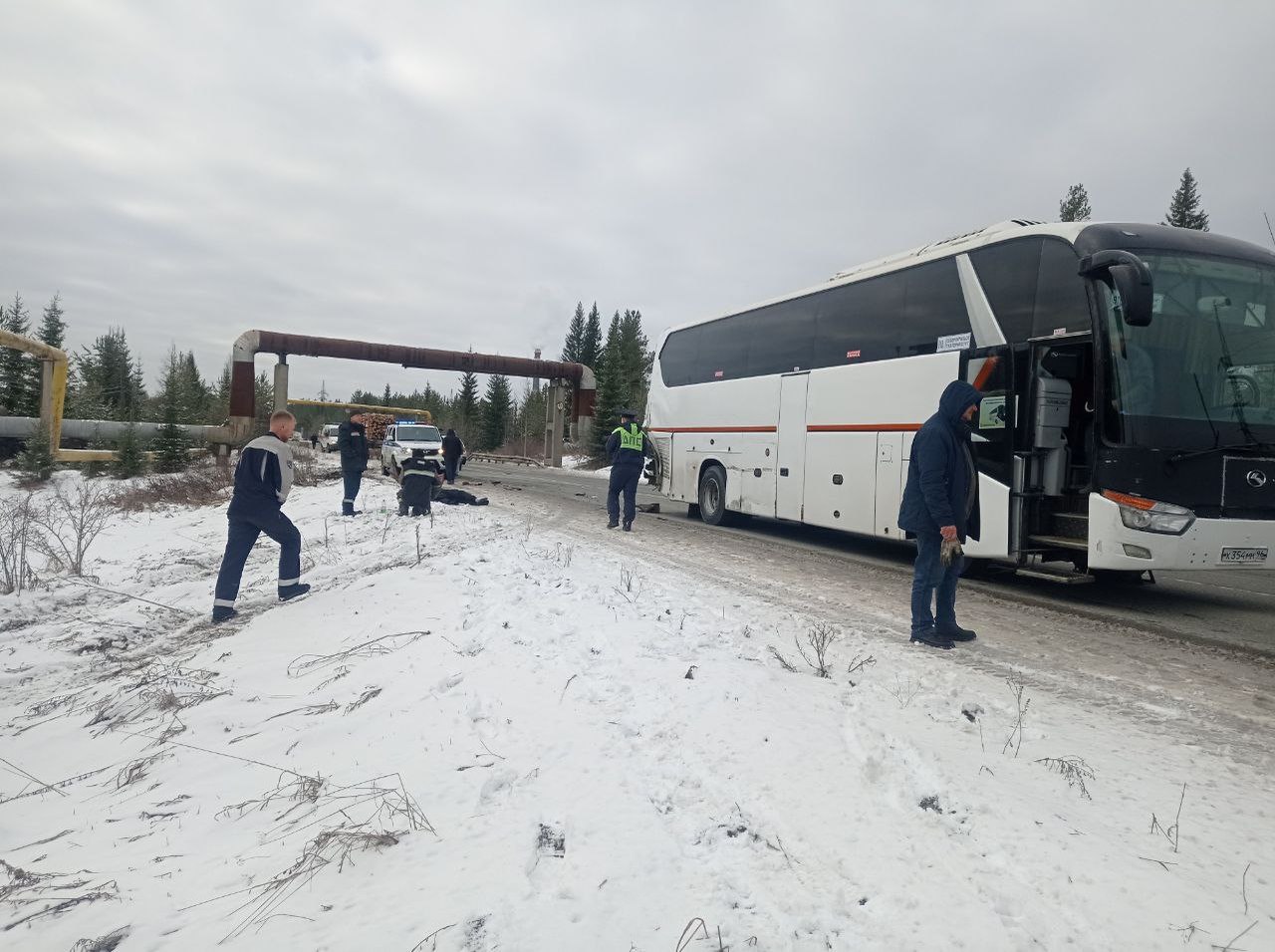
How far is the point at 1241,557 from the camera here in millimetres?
6434

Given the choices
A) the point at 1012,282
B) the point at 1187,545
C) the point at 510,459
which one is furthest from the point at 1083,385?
the point at 510,459

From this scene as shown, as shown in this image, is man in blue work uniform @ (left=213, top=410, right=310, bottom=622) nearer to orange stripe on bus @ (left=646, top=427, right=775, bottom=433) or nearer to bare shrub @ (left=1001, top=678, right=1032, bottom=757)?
bare shrub @ (left=1001, top=678, right=1032, bottom=757)

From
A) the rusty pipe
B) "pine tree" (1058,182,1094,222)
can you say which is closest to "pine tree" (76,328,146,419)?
the rusty pipe

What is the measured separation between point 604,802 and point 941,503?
353 centimetres

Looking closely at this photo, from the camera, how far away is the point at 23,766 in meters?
3.96

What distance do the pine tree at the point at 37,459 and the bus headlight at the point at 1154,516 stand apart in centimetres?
2815

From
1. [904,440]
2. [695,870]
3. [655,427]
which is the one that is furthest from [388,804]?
[655,427]

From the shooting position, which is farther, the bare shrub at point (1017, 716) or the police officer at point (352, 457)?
the police officer at point (352, 457)

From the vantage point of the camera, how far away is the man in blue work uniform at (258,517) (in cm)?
677

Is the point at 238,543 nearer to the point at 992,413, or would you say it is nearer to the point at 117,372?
the point at 992,413

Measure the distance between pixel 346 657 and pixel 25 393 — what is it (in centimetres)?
3601

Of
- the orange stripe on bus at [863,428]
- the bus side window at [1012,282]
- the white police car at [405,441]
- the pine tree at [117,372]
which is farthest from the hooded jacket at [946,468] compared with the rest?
the pine tree at [117,372]

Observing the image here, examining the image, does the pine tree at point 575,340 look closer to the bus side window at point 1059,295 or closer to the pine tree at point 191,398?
the pine tree at point 191,398

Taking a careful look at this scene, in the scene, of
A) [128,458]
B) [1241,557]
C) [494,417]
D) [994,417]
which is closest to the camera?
[1241,557]
